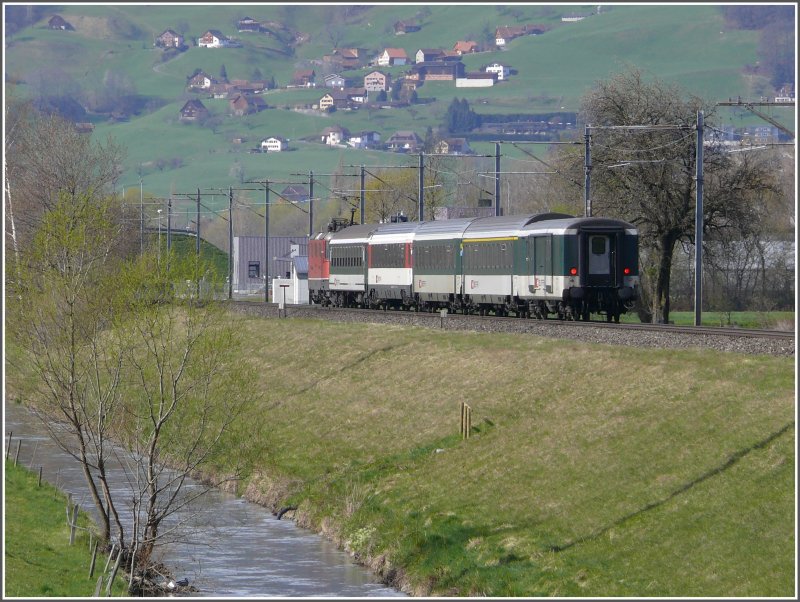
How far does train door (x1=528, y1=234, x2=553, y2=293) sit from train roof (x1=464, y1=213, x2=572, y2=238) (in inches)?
58.2

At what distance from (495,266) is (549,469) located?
74.5ft

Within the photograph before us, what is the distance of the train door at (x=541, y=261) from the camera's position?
52291 millimetres

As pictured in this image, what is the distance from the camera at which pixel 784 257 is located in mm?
96938

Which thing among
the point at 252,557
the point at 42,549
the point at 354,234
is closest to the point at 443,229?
the point at 354,234

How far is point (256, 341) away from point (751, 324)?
23.6 meters

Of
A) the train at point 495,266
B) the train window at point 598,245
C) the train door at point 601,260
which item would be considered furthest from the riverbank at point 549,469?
the train window at point 598,245

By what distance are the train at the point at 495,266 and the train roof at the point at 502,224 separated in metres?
0.06

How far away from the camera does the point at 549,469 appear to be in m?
35.7

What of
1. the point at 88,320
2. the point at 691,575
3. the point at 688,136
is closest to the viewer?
the point at 691,575

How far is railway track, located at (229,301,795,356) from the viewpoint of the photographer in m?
38.1

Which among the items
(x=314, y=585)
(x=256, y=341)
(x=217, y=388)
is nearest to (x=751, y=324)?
(x=256, y=341)

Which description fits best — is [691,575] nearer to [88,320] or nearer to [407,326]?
[88,320]

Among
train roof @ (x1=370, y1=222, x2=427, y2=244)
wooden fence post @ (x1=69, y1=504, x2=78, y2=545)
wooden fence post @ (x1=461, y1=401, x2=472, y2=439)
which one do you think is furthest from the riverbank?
train roof @ (x1=370, y1=222, x2=427, y2=244)

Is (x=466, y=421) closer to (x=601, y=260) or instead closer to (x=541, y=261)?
(x=601, y=260)
